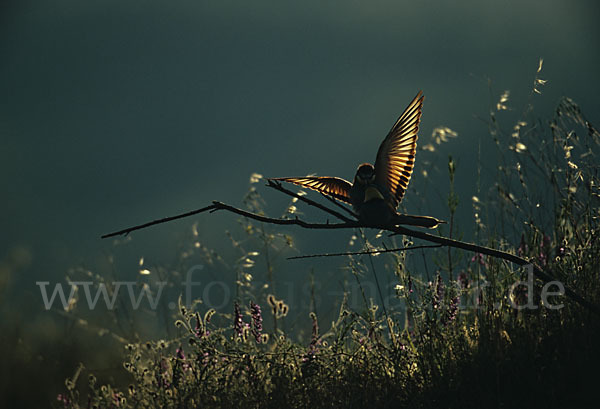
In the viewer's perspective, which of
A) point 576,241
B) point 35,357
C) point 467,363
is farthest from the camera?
point 35,357

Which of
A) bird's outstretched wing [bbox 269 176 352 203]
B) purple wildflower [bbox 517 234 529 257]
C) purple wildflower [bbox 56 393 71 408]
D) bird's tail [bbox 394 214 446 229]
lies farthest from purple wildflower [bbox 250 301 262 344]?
purple wildflower [bbox 517 234 529 257]

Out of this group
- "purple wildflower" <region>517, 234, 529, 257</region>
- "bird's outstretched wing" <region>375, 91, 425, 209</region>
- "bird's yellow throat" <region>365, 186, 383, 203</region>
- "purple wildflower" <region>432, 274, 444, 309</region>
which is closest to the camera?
"bird's yellow throat" <region>365, 186, 383, 203</region>

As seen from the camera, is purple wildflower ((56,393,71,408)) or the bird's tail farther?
purple wildflower ((56,393,71,408))

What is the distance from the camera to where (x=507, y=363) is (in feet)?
7.65

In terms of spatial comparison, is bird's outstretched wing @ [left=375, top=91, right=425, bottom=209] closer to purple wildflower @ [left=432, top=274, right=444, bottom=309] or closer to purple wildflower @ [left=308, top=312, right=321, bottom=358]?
purple wildflower @ [left=432, top=274, right=444, bottom=309]

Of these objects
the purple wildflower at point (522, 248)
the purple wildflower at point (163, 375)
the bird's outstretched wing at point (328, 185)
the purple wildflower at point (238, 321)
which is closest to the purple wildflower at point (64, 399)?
the purple wildflower at point (163, 375)

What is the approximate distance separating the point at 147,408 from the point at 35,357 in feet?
7.14

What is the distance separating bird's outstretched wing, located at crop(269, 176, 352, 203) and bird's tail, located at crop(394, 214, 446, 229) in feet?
0.67

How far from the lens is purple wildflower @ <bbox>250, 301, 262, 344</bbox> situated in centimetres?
282

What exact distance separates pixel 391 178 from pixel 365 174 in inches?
3.9

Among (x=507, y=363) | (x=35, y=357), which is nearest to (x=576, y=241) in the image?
(x=507, y=363)

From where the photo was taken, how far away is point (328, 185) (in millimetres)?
2088

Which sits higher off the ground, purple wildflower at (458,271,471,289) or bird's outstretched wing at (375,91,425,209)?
bird's outstretched wing at (375,91,425,209)

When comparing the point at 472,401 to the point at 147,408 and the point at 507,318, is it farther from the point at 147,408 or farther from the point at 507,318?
the point at 147,408
